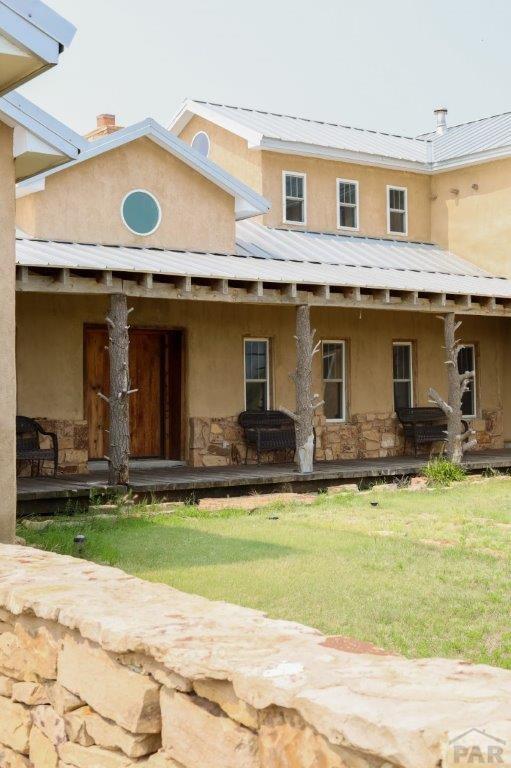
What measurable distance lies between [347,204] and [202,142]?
10.9 ft

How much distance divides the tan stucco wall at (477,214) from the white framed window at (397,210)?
2.75 ft

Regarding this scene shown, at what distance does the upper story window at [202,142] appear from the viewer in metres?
20.0

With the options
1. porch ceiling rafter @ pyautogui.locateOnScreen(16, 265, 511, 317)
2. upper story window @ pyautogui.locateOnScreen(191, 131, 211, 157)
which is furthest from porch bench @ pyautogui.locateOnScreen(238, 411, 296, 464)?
upper story window @ pyautogui.locateOnScreen(191, 131, 211, 157)

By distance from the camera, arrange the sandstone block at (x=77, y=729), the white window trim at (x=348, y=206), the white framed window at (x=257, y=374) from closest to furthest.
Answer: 1. the sandstone block at (x=77, y=729)
2. the white framed window at (x=257, y=374)
3. the white window trim at (x=348, y=206)

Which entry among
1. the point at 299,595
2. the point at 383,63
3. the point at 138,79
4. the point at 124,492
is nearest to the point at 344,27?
the point at 383,63

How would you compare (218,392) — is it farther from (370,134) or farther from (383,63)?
(383,63)

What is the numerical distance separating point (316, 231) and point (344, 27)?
14.8 m

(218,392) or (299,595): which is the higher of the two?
(218,392)

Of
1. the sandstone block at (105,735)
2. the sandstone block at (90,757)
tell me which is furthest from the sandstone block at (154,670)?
the sandstone block at (90,757)

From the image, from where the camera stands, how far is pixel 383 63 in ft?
113

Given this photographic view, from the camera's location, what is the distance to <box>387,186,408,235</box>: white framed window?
67.7 feet

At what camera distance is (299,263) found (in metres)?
16.7

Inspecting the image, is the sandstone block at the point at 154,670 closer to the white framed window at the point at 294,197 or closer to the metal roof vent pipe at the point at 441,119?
the white framed window at the point at 294,197

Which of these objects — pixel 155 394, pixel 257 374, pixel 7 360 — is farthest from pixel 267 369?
pixel 7 360
